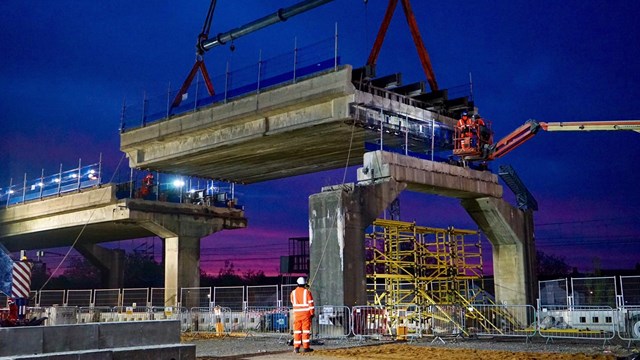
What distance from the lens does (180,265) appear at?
4000cm

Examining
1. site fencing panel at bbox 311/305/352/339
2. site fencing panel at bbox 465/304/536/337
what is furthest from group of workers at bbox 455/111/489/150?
site fencing panel at bbox 311/305/352/339

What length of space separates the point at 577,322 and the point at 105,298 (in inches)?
1106

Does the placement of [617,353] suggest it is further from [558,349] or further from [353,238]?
[353,238]

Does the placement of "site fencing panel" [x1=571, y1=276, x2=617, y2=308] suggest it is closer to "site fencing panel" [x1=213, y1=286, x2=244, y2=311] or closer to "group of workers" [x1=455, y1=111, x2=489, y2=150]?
"group of workers" [x1=455, y1=111, x2=489, y2=150]

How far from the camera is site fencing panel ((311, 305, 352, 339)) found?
21297 mm

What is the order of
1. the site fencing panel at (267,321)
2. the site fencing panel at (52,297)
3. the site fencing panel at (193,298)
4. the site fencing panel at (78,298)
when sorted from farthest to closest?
the site fencing panel at (52,297)
the site fencing panel at (78,298)
the site fencing panel at (193,298)
the site fencing panel at (267,321)

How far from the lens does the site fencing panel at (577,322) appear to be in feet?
72.3

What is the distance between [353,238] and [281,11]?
19.7 m

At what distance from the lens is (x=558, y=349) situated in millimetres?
17312

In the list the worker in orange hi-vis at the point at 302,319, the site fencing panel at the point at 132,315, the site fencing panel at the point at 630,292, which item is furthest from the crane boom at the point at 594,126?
the site fencing panel at the point at 132,315

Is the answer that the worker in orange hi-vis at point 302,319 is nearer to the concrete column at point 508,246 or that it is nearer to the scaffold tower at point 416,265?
the scaffold tower at point 416,265

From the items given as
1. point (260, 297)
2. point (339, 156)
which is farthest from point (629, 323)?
point (339, 156)

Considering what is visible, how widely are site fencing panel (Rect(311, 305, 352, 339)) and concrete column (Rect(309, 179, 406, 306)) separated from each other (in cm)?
36

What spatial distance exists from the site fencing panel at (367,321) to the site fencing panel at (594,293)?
9.77 meters
